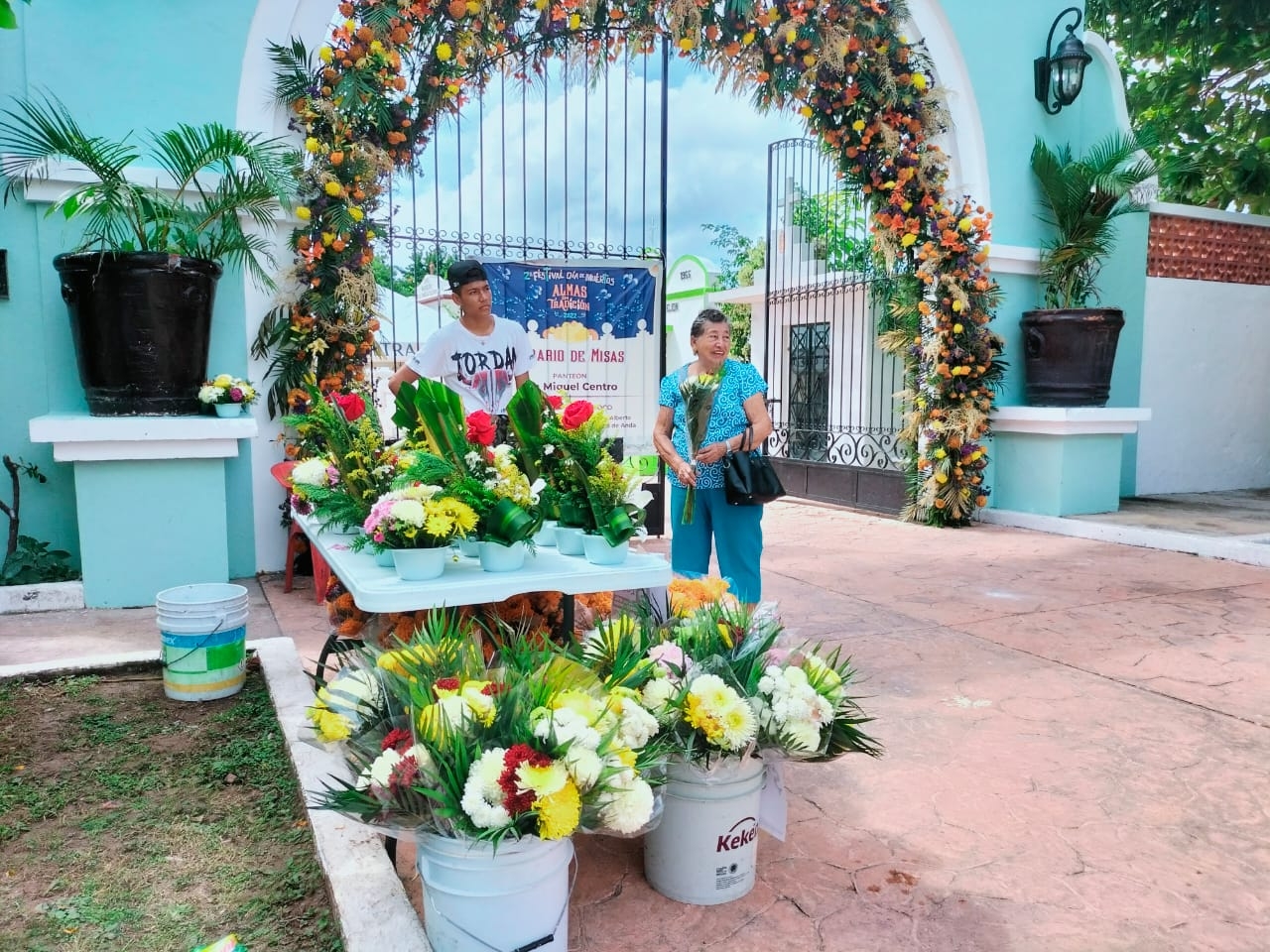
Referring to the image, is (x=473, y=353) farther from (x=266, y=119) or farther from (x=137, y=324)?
(x=266, y=119)

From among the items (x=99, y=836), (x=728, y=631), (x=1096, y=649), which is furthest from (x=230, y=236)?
(x=1096, y=649)

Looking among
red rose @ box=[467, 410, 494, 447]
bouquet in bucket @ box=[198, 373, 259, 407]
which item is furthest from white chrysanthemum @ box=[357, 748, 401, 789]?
bouquet in bucket @ box=[198, 373, 259, 407]

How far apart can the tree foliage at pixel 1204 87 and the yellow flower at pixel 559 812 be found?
9.46 meters

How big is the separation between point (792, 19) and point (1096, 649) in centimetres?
487

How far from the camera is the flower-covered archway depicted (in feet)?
16.9

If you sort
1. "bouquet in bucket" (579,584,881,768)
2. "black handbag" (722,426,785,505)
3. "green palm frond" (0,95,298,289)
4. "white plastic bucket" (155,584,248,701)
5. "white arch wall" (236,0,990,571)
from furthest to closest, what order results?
1. "white arch wall" (236,0,990,571)
2. "green palm frond" (0,95,298,289)
3. "black handbag" (722,426,785,505)
4. "white plastic bucket" (155,584,248,701)
5. "bouquet in bucket" (579,584,881,768)

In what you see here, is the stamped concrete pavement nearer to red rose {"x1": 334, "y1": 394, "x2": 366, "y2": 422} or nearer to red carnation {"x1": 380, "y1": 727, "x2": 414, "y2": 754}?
red carnation {"x1": 380, "y1": 727, "x2": 414, "y2": 754}

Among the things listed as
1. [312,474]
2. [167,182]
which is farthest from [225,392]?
[312,474]

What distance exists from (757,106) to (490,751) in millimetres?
6403

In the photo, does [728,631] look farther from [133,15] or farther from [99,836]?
[133,15]

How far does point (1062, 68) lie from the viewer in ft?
24.6

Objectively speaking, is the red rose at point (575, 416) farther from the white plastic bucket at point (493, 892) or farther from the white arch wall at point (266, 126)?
the white arch wall at point (266, 126)

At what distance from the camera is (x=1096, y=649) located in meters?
3.97

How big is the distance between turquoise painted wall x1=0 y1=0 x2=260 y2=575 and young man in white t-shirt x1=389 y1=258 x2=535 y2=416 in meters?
1.79
